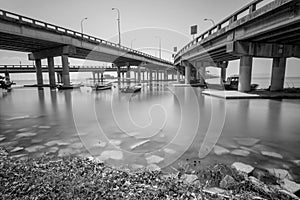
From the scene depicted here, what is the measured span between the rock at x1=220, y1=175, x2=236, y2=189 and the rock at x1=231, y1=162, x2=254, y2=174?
0.70m

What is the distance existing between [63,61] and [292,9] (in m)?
35.4

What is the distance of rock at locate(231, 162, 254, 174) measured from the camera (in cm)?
368

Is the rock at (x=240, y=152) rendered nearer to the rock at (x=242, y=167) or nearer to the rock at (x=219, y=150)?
the rock at (x=219, y=150)

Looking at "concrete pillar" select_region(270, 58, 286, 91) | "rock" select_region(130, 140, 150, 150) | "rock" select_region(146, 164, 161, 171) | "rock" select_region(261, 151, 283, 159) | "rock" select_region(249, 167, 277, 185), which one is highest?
"concrete pillar" select_region(270, 58, 286, 91)

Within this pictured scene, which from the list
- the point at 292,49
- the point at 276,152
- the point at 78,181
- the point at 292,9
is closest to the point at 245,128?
the point at 276,152

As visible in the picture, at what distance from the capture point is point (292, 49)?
19016 millimetres

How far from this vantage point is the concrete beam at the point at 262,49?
707 inches

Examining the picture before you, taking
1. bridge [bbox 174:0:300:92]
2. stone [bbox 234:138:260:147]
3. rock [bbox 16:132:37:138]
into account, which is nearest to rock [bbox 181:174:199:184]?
stone [bbox 234:138:260:147]

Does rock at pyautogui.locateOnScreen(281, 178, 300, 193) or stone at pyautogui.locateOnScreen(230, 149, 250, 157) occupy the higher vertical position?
rock at pyautogui.locateOnScreen(281, 178, 300, 193)

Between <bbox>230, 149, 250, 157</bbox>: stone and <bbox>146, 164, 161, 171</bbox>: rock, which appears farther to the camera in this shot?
<bbox>230, 149, 250, 157</bbox>: stone

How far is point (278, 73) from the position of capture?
20078 millimetres

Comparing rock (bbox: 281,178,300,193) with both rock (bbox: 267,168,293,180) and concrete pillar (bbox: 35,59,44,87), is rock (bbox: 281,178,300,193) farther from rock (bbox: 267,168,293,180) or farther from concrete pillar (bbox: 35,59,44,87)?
concrete pillar (bbox: 35,59,44,87)

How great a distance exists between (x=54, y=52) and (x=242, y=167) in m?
39.1

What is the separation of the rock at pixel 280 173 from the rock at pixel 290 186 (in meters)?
0.16
